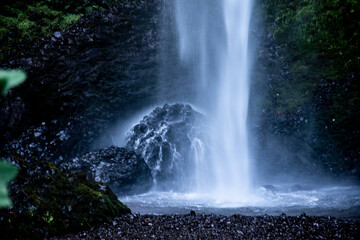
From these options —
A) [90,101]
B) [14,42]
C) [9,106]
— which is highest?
[14,42]

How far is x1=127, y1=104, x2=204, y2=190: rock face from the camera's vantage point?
12.2 metres

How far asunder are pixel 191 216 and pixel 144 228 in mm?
1320

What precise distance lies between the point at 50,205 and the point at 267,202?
22.4 feet

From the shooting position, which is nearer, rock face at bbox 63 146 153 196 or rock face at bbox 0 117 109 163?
rock face at bbox 63 146 153 196

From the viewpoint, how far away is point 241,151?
13992 millimetres

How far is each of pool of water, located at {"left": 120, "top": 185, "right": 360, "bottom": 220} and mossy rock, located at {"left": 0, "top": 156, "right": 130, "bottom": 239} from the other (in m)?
2.28

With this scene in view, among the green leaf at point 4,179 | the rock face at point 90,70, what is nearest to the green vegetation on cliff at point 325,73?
the rock face at point 90,70

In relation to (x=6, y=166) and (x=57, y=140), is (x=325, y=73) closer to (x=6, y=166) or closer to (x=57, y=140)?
(x=57, y=140)

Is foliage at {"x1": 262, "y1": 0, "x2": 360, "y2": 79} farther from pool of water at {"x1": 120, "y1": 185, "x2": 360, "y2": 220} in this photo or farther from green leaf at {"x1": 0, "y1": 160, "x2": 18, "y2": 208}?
green leaf at {"x1": 0, "y1": 160, "x2": 18, "y2": 208}

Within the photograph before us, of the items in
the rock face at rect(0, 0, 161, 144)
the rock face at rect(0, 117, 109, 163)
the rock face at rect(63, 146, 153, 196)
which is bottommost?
the rock face at rect(63, 146, 153, 196)

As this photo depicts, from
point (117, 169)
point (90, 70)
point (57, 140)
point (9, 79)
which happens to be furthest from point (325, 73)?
point (9, 79)

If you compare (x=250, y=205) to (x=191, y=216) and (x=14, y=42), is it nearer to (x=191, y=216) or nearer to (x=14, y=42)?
(x=191, y=216)

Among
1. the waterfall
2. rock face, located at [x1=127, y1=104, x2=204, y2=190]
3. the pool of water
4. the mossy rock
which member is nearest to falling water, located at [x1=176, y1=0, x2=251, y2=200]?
the waterfall

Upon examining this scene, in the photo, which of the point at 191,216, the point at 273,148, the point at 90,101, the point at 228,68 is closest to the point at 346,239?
the point at 191,216
